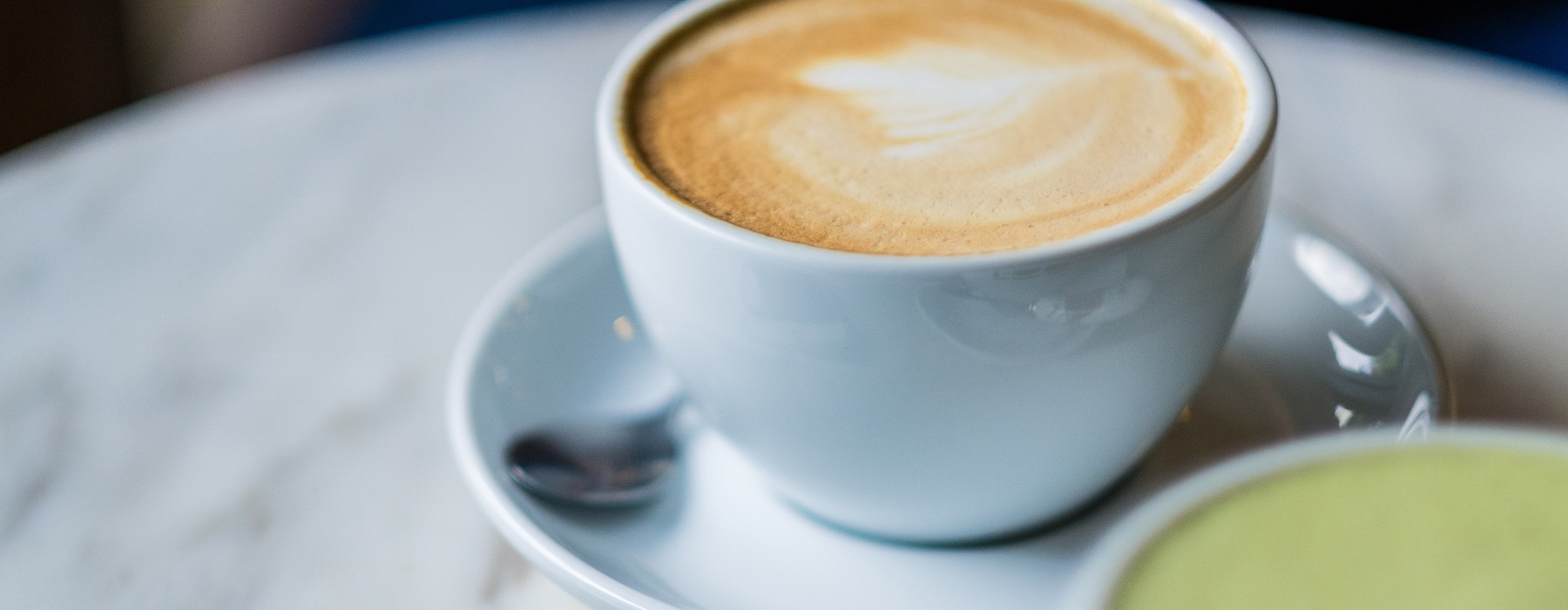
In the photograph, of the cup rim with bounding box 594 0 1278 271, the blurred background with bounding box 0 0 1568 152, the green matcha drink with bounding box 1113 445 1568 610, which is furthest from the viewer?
the blurred background with bounding box 0 0 1568 152

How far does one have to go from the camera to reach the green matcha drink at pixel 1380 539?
31cm

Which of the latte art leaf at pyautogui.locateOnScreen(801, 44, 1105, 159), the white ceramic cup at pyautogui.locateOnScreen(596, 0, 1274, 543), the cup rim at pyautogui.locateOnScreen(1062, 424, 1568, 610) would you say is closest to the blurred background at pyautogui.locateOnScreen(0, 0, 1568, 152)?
the latte art leaf at pyautogui.locateOnScreen(801, 44, 1105, 159)

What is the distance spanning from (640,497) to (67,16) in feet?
5.11

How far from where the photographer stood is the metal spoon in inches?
28.3

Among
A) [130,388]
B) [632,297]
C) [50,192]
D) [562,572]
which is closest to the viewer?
[562,572]

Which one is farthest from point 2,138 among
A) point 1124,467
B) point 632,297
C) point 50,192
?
point 1124,467

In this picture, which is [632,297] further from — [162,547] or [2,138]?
[2,138]

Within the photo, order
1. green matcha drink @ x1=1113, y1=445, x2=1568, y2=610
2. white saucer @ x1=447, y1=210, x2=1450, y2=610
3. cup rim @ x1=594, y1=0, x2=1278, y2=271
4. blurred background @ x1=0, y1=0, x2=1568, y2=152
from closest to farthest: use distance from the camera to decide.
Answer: green matcha drink @ x1=1113, y1=445, x2=1568, y2=610, cup rim @ x1=594, y1=0, x2=1278, y2=271, white saucer @ x1=447, y1=210, x2=1450, y2=610, blurred background @ x1=0, y1=0, x2=1568, y2=152

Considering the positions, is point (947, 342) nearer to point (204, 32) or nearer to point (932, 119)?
point (932, 119)

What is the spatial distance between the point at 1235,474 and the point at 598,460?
475 millimetres

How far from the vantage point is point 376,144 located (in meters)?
1.12

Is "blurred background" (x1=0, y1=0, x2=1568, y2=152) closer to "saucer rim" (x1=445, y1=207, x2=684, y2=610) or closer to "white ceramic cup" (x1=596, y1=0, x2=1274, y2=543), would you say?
"saucer rim" (x1=445, y1=207, x2=684, y2=610)

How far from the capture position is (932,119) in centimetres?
70

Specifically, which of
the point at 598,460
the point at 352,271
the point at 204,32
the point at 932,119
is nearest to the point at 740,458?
the point at 598,460
